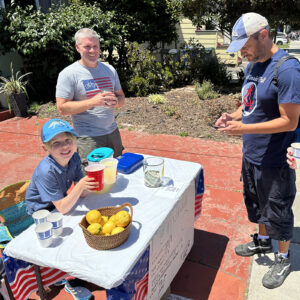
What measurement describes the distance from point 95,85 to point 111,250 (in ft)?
5.86

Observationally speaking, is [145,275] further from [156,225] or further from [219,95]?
[219,95]

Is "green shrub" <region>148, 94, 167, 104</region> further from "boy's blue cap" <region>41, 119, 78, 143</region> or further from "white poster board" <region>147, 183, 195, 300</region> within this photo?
"boy's blue cap" <region>41, 119, 78, 143</region>

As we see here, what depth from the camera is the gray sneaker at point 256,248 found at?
299cm

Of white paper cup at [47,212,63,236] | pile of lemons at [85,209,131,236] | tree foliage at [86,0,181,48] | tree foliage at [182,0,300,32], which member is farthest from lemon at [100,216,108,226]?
tree foliage at [86,0,181,48]

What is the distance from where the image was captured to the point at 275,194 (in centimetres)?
246

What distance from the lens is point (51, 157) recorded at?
2229mm

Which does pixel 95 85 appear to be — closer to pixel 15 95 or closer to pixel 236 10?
pixel 15 95

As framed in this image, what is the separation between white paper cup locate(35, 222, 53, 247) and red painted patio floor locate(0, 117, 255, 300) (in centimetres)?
103

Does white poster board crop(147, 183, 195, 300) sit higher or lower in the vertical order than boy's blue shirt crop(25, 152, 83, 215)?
lower

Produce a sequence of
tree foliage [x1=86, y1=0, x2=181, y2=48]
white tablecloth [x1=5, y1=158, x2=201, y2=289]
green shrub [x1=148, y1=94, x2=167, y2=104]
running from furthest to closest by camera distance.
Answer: tree foliage [x1=86, y1=0, x2=181, y2=48], green shrub [x1=148, y1=94, x2=167, y2=104], white tablecloth [x1=5, y1=158, x2=201, y2=289]

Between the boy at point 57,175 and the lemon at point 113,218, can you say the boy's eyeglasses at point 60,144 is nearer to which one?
the boy at point 57,175

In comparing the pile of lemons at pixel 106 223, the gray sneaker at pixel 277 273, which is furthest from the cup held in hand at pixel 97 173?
the gray sneaker at pixel 277 273

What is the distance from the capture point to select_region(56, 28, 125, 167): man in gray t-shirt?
9.30ft

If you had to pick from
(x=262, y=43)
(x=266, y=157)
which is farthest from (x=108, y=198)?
(x=262, y=43)
